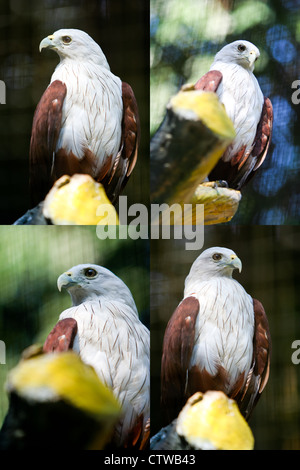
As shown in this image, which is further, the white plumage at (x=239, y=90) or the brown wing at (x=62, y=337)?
the white plumage at (x=239, y=90)

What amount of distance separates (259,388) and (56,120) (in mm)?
1198

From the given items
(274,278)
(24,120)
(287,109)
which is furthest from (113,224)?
(287,109)

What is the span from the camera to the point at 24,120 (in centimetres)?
196

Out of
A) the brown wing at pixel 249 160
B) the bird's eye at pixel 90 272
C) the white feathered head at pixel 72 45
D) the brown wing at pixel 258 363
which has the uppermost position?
the white feathered head at pixel 72 45

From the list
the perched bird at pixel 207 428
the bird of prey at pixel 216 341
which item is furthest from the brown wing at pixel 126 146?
→ the perched bird at pixel 207 428

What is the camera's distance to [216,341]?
1897mm

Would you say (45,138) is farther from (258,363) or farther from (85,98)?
(258,363)

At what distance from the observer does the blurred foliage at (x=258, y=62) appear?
1977mm

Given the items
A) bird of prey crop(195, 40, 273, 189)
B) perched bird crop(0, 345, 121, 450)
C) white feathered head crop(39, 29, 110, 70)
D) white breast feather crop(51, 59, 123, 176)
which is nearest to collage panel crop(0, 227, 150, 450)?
perched bird crop(0, 345, 121, 450)

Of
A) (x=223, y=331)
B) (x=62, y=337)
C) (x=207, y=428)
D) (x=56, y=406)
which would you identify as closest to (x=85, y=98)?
(x=62, y=337)

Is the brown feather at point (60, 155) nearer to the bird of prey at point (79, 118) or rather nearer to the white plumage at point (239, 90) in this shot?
the bird of prey at point (79, 118)

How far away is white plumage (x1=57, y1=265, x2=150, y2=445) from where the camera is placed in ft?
6.09

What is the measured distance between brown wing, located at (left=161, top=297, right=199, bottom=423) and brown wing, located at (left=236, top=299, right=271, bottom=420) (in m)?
0.22

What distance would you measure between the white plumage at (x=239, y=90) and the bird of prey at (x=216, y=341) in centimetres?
43
